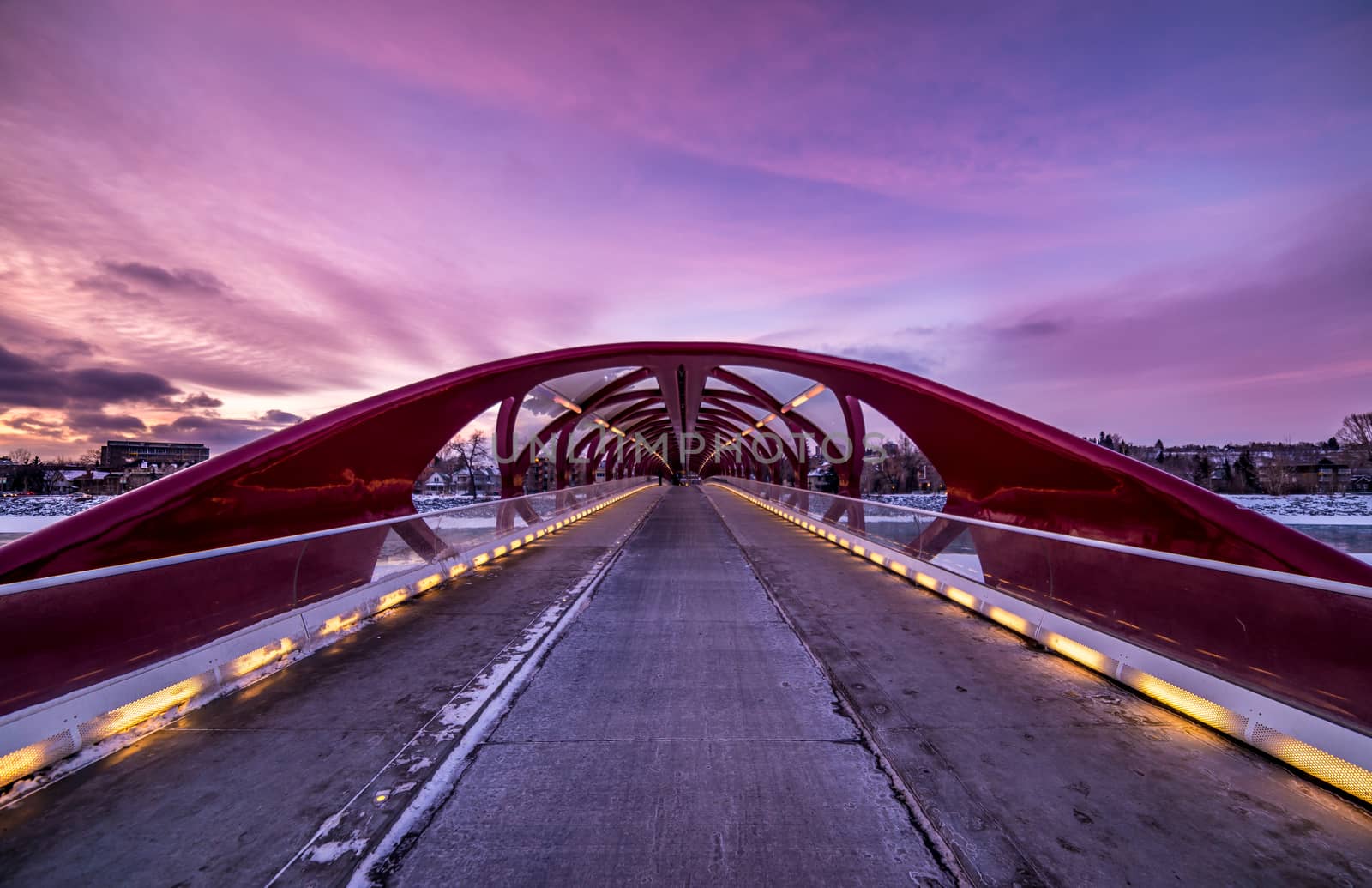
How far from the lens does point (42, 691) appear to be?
3.39 metres

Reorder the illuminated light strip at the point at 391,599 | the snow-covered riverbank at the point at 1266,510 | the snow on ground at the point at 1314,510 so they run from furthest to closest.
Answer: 1. the snow on ground at the point at 1314,510
2. the snow-covered riverbank at the point at 1266,510
3. the illuminated light strip at the point at 391,599

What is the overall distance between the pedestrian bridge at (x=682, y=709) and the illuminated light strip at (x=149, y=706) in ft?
0.05

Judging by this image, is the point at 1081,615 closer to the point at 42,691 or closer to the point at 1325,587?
the point at 1325,587

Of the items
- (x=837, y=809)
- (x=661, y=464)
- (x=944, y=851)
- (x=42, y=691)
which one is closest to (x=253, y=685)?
(x=42, y=691)

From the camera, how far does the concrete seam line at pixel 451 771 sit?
2.42 meters

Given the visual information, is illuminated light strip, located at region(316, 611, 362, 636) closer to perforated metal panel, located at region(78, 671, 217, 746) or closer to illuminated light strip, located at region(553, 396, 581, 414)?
perforated metal panel, located at region(78, 671, 217, 746)

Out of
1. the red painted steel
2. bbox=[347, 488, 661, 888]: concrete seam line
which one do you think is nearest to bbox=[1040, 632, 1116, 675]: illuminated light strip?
the red painted steel

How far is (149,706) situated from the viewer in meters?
3.89

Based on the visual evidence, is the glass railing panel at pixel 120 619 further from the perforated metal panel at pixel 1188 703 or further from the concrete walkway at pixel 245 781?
the perforated metal panel at pixel 1188 703

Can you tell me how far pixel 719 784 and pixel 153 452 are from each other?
170748 mm

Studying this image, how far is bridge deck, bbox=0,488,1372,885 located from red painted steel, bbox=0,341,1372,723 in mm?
866

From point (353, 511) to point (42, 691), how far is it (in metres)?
7.12

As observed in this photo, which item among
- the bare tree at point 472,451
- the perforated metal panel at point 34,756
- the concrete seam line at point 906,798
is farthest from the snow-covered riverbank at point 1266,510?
the bare tree at point 472,451

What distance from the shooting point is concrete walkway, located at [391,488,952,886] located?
2.35 meters
